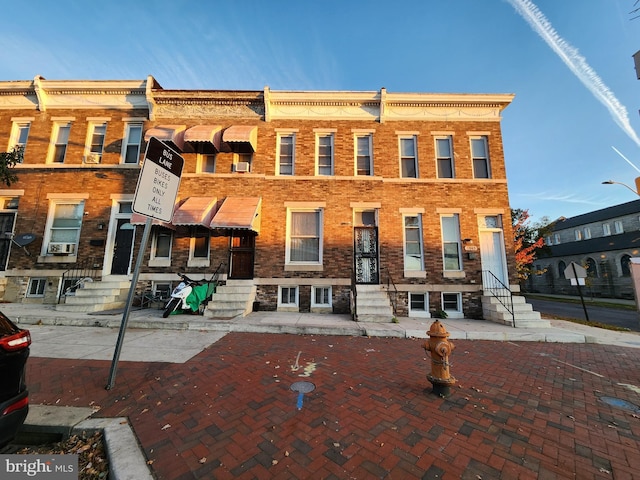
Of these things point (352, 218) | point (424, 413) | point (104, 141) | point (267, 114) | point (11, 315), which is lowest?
point (424, 413)

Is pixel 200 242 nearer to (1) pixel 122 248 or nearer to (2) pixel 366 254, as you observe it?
(1) pixel 122 248

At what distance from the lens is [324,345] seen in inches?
266

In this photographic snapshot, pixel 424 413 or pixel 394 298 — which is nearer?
pixel 424 413

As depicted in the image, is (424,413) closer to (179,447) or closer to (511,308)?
(179,447)

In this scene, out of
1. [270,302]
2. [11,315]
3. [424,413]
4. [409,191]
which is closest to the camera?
[424,413]

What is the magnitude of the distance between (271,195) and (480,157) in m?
9.66

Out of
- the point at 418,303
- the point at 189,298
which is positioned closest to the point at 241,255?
the point at 189,298

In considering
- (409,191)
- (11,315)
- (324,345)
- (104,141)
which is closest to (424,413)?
(324,345)

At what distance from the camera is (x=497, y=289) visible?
35.4ft

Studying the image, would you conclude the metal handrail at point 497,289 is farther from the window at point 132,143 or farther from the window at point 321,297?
the window at point 132,143

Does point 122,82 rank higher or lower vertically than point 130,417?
higher

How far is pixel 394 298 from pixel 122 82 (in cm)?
1551

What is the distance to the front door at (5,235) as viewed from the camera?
11.4 meters

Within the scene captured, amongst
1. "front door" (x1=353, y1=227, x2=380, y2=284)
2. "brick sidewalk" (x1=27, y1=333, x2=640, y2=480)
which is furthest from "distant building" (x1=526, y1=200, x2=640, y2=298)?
"brick sidewalk" (x1=27, y1=333, x2=640, y2=480)
